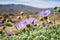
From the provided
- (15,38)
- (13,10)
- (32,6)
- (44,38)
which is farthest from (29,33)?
(13,10)

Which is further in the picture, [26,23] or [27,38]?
[26,23]

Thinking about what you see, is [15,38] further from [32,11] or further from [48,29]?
[32,11]

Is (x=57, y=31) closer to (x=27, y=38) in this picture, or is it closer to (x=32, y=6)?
(x=27, y=38)

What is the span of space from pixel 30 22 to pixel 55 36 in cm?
42

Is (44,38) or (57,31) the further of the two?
(57,31)

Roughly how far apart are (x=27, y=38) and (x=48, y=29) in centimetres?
41

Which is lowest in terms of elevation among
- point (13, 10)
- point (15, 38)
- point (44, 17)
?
point (13, 10)

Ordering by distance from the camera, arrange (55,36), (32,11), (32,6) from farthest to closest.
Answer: (32,11)
(32,6)
(55,36)

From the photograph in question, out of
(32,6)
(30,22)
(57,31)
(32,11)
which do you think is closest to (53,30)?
(57,31)

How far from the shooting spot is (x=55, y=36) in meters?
2.96

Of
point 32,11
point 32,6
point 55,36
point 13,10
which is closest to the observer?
point 55,36

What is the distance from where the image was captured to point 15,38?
306 cm

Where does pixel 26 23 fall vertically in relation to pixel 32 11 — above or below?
above

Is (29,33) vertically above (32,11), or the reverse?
(29,33)
